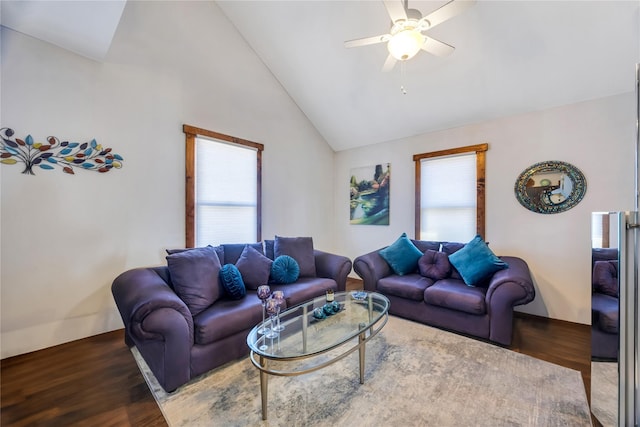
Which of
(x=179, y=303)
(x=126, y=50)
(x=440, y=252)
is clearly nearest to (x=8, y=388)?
(x=179, y=303)

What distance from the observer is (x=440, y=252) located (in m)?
3.28

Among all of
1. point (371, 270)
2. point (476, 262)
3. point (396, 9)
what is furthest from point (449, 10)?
point (371, 270)

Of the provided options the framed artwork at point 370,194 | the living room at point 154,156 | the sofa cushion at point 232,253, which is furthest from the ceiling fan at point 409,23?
the framed artwork at point 370,194

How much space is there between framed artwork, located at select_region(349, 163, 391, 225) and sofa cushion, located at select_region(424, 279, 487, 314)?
6.00 feet

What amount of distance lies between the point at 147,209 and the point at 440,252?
11.9ft

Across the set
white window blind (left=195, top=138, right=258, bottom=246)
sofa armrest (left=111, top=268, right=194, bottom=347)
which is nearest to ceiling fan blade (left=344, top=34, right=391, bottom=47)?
white window blind (left=195, top=138, right=258, bottom=246)

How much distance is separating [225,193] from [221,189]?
8 centimetres

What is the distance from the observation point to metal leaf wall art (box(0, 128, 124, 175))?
216 cm

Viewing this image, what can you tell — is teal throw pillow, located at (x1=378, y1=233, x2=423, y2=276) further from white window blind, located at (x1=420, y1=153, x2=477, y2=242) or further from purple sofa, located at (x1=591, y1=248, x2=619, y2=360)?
purple sofa, located at (x1=591, y1=248, x2=619, y2=360)

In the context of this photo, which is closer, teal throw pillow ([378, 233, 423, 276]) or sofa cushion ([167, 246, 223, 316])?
sofa cushion ([167, 246, 223, 316])

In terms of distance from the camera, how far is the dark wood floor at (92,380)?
5.09 feet

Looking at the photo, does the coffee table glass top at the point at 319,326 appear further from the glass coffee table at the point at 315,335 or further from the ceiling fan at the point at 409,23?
the ceiling fan at the point at 409,23

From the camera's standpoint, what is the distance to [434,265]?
3.22 metres

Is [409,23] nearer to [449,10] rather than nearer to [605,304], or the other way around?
[449,10]
